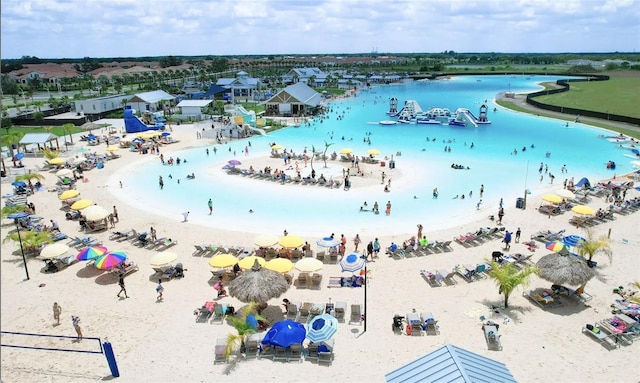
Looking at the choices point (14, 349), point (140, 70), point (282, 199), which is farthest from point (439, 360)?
point (140, 70)

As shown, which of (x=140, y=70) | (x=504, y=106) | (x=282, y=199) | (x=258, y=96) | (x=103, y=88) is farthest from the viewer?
(x=140, y=70)

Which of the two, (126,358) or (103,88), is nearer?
(126,358)

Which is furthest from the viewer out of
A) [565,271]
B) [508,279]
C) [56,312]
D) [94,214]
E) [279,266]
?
[94,214]

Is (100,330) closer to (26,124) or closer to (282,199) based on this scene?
(282,199)

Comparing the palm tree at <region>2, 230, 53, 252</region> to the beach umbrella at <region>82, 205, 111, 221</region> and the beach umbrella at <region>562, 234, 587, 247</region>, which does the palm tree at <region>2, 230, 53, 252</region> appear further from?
the beach umbrella at <region>562, 234, 587, 247</region>

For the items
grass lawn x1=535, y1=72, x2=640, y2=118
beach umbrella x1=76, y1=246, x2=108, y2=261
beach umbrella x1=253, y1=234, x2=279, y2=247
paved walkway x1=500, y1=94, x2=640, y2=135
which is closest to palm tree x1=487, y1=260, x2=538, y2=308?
beach umbrella x1=253, y1=234, x2=279, y2=247

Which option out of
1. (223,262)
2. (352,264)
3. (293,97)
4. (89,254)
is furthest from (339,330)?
(293,97)

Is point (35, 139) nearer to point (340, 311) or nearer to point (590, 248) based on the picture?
point (340, 311)
